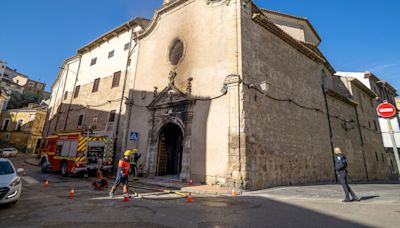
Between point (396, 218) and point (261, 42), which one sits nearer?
point (396, 218)

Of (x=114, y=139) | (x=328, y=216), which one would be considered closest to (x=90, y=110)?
(x=114, y=139)

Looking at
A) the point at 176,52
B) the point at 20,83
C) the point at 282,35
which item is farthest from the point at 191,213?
the point at 20,83

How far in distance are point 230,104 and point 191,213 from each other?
5195mm

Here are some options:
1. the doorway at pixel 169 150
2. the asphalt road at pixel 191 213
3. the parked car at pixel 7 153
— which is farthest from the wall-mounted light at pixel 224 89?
the parked car at pixel 7 153

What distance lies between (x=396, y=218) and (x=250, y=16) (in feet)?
31.5

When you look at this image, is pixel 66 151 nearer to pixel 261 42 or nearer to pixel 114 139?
pixel 114 139

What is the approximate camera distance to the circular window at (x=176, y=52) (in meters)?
12.2

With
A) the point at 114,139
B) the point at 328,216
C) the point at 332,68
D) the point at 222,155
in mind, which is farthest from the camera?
the point at 332,68

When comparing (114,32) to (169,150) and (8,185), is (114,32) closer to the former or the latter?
(169,150)

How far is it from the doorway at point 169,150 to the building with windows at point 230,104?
0.06m

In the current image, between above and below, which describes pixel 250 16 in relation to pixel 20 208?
above

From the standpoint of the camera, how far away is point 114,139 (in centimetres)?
1471

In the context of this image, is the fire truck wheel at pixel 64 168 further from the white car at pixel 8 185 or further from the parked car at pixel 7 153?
the parked car at pixel 7 153

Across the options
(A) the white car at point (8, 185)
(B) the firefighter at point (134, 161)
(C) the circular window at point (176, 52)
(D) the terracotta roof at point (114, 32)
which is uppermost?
(D) the terracotta roof at point (114, 32)
